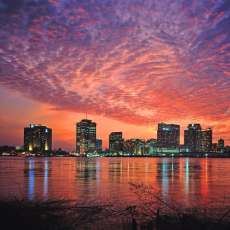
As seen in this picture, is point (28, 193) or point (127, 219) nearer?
point (127, 219)

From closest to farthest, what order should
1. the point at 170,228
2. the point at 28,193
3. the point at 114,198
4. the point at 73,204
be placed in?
the point at 170,228 → the point at 73,204 → the point at 114,198 → the point at 28,193

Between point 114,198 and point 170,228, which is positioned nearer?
point 170,228

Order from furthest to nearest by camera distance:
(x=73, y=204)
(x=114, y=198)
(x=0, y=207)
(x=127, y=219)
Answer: (x=114, y=198), (x=73, y=204), (x=0, y=207), (x=127, y=219)

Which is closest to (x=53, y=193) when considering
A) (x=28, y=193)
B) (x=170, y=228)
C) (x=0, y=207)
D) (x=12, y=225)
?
(x=28, y=193)

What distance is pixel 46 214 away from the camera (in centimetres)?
2688

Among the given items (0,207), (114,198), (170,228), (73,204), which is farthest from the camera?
(114,198)

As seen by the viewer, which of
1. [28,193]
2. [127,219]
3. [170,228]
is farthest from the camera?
[28,193]

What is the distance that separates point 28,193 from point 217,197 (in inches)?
854

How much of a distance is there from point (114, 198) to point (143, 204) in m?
5.43

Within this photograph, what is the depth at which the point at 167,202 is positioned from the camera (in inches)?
1345

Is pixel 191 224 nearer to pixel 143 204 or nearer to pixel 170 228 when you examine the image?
pixel 170 228

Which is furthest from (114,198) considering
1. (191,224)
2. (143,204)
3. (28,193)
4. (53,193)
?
(191,224)

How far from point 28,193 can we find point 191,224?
934 inches

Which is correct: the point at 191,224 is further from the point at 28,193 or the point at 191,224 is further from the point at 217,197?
the point at 28,193
